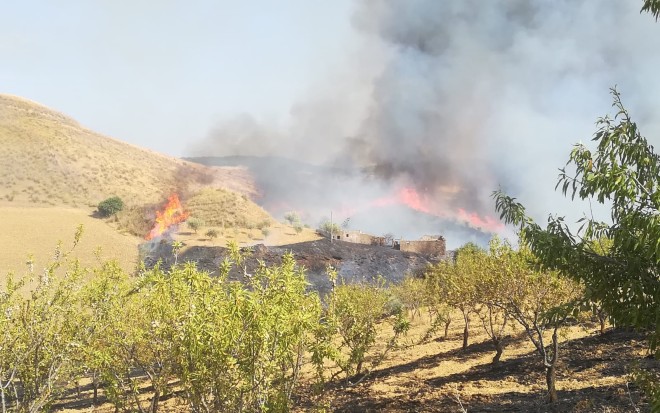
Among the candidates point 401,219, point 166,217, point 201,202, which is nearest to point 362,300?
point 166,217

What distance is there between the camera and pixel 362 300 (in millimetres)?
20531

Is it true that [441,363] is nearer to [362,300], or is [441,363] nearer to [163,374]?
[362,300]

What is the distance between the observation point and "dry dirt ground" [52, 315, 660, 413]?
13680 millimetres

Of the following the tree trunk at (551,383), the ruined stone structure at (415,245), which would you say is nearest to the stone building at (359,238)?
the ruined stone structure at (415,245)

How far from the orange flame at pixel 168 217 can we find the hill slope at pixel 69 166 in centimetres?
470

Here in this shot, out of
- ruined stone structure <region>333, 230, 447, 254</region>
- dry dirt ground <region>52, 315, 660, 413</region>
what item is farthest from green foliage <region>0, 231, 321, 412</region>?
ruined stone structure <region>333, 230, 447, 254</region>

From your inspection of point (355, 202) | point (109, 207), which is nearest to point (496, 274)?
point (109, 207)

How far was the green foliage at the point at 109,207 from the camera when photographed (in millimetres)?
72250

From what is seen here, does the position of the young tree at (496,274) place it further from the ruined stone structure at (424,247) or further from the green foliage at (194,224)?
the green foliage at (194,224)

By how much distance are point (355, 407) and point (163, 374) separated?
8338 mm

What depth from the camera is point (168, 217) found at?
248ft

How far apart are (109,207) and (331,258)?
3776 cm

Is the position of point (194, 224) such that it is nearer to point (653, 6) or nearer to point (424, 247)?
point (424, 247)

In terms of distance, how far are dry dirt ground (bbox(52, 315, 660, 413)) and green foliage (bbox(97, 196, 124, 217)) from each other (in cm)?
5357
